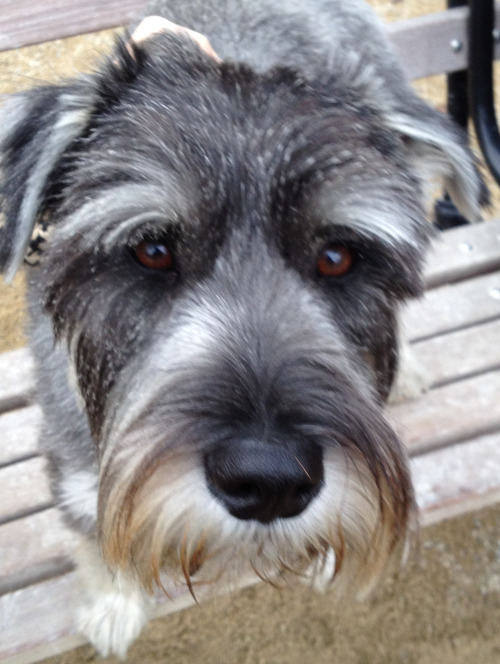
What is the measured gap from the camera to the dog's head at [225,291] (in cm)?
136

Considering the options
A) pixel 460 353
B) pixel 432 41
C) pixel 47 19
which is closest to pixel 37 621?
pixel 460 353

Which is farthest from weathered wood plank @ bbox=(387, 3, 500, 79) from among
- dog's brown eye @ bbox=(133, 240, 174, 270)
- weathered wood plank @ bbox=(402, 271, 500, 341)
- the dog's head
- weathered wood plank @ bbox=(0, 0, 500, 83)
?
dog's brown eye @ bbox=(133, 240, 174, 270)

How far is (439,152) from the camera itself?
6.25ft

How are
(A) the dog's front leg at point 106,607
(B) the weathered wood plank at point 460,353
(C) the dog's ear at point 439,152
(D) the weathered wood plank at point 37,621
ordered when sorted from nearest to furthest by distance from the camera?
(C) the dog's ear at point 439,152 < (D) the weathered wood plank at point 37,621 < (A) the dog's front leg at point 106,607 < (B) the weathered wood plank at point 460,353

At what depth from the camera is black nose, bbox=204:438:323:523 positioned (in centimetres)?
128

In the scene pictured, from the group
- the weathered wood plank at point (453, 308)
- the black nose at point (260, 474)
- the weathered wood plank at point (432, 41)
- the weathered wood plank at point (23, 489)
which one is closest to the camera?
the black nose at point (260, 474)

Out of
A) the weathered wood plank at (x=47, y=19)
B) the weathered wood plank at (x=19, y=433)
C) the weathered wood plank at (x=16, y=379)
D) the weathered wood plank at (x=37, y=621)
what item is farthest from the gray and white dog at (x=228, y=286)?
the weathered wood plank at (x=47, y=19)

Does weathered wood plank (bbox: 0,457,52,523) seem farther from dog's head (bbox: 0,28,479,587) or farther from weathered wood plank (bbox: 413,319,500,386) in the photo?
weathered wood plank (bbox: 413,319,500,386)

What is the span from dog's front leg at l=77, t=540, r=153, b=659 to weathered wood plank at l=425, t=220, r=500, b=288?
153cm

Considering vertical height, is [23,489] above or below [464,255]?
below

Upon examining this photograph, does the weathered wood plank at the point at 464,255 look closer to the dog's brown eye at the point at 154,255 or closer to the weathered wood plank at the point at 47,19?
the dog's brown eye at the point at 154,255

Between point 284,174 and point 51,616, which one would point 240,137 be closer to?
point 284,174

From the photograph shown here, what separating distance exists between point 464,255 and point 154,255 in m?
1.59

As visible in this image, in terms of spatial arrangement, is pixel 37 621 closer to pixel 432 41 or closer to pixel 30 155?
pixel 30 155
